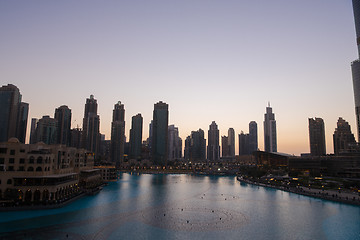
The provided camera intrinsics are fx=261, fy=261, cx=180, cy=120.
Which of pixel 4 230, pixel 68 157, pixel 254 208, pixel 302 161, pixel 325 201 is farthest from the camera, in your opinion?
pixel 302 161

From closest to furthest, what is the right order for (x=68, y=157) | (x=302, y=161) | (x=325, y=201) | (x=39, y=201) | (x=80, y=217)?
1. (x=80, y=217)
2. (x=39, y=201)
3. (x=325, y=201)
4. (x=68, y=157)
5. (x=302, y=161)

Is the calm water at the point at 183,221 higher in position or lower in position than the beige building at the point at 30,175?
lower

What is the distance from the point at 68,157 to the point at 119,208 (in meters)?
32.3

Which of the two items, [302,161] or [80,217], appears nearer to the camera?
[80,217]

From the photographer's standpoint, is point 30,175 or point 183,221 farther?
point 30,175

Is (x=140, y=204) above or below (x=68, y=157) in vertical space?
below

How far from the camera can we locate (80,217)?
185 feet

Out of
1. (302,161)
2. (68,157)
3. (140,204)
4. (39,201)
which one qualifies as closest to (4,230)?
(39,201)

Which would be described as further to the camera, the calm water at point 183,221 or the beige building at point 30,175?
the beige building at point 30,175

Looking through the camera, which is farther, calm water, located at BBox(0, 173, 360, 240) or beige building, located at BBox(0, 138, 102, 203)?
beige building, located at BBox(0, 138, 102, 203)

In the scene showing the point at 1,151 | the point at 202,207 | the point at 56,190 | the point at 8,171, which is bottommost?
the point at 202,207

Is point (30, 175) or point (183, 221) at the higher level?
point (30, 175)

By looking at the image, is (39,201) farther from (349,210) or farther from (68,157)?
(349,210)

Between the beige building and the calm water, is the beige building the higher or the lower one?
the higher one
